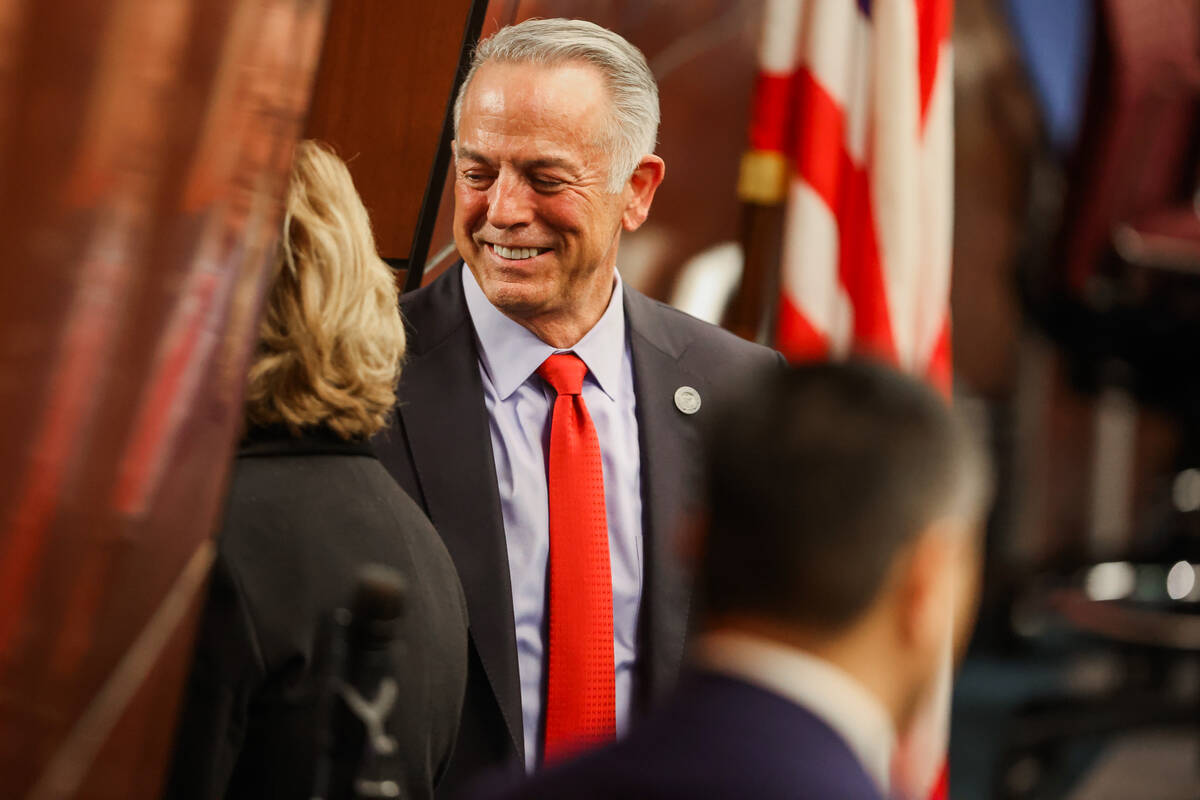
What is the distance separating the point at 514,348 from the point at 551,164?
→ 0.16m

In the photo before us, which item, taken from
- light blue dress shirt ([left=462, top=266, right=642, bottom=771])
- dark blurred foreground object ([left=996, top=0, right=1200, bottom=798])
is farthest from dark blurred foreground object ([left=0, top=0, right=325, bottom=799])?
dark blurred foreground object ([left=996, top=0, right=1200, bottom=798])

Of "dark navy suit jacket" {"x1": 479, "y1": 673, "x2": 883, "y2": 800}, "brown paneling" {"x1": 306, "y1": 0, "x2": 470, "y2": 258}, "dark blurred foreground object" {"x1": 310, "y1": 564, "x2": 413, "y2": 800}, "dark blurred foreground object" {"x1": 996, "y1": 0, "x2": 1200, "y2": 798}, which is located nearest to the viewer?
"dark navy suit jacket" {"x1": 479, "y1": 673, "x2": 883, "y2": 800}

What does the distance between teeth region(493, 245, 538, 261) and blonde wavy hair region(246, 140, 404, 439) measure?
0.11 metres

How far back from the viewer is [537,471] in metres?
1.10

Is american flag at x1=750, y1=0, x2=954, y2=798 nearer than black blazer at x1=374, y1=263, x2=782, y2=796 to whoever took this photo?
No

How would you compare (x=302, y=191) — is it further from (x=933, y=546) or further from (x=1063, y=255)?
(x=1063, y=255)

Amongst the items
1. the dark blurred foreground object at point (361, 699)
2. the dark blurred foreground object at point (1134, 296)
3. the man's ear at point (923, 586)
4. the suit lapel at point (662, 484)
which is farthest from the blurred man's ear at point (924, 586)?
the dark blurred foreground object at point (1134, 296)

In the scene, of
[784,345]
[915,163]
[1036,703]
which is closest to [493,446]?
[784,345]

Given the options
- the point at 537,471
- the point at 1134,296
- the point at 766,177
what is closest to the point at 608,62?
the point at 537,471

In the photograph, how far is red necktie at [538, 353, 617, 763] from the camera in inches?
42.6

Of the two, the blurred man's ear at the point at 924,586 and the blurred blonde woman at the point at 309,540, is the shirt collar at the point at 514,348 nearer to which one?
the blurred blonde woman at the point at 309,540

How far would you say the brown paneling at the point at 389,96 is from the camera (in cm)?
89

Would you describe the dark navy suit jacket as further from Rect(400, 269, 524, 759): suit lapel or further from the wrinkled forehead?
the wrinkled forehead

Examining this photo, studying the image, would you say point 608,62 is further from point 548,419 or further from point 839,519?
point 839,519
